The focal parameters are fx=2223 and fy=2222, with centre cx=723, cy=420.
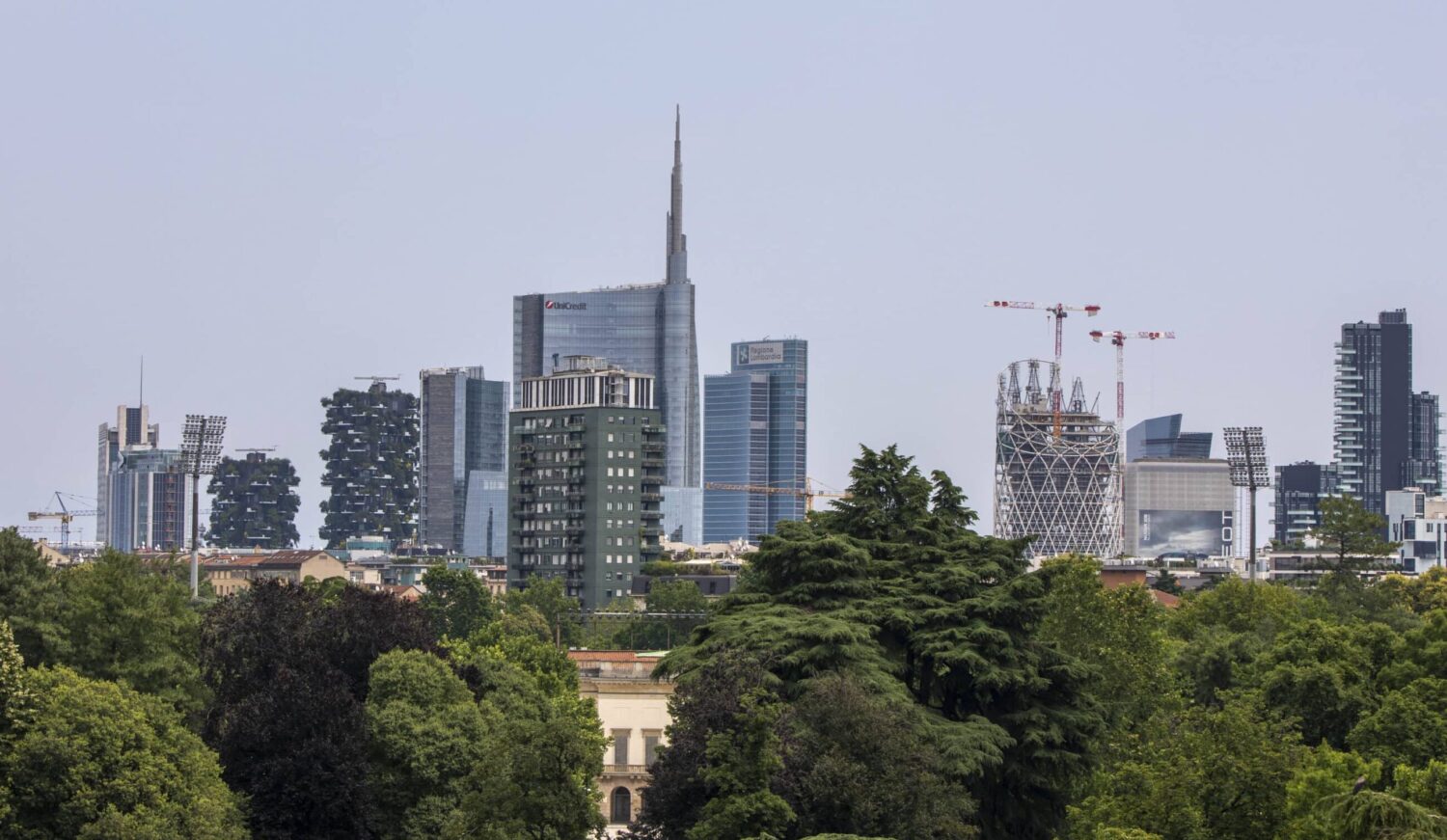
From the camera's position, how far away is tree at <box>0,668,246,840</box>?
2405 inches

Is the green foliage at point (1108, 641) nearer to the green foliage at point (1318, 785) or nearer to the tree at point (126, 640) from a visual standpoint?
the green foliage at point (1318, 785)

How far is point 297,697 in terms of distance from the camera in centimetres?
6869

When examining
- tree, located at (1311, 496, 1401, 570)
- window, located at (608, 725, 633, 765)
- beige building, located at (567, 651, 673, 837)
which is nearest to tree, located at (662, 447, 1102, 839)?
beige building, located at (567, 651, 673, 837)

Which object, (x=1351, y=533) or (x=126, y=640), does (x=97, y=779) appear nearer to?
(x=126, y=640)

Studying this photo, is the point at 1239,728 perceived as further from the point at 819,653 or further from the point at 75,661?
the point at 75,661

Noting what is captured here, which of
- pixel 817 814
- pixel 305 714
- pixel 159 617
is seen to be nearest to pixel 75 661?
pixel 159 617

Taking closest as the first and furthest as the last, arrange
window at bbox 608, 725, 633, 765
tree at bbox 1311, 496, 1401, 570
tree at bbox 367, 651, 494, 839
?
tree at bbox 367, 651, 494, 839, window at bbox 608, 725, 633, 765, tree at bbox 1311, 496, 1401, 570

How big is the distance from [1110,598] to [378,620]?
103 ft

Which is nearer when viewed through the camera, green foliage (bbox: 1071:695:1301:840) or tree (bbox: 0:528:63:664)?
green foliage (bbox: 1071:695:1301:840)

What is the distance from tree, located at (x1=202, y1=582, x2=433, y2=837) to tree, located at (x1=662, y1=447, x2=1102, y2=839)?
34.9 ft

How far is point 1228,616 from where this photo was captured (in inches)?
4951

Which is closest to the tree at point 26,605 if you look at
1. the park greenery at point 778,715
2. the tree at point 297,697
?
the park greenery at point 778,715

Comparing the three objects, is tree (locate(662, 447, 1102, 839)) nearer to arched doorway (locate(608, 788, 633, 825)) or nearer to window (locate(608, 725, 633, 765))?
window (locate(608, 725, 633, 765))

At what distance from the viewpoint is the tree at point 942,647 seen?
6731 cm
